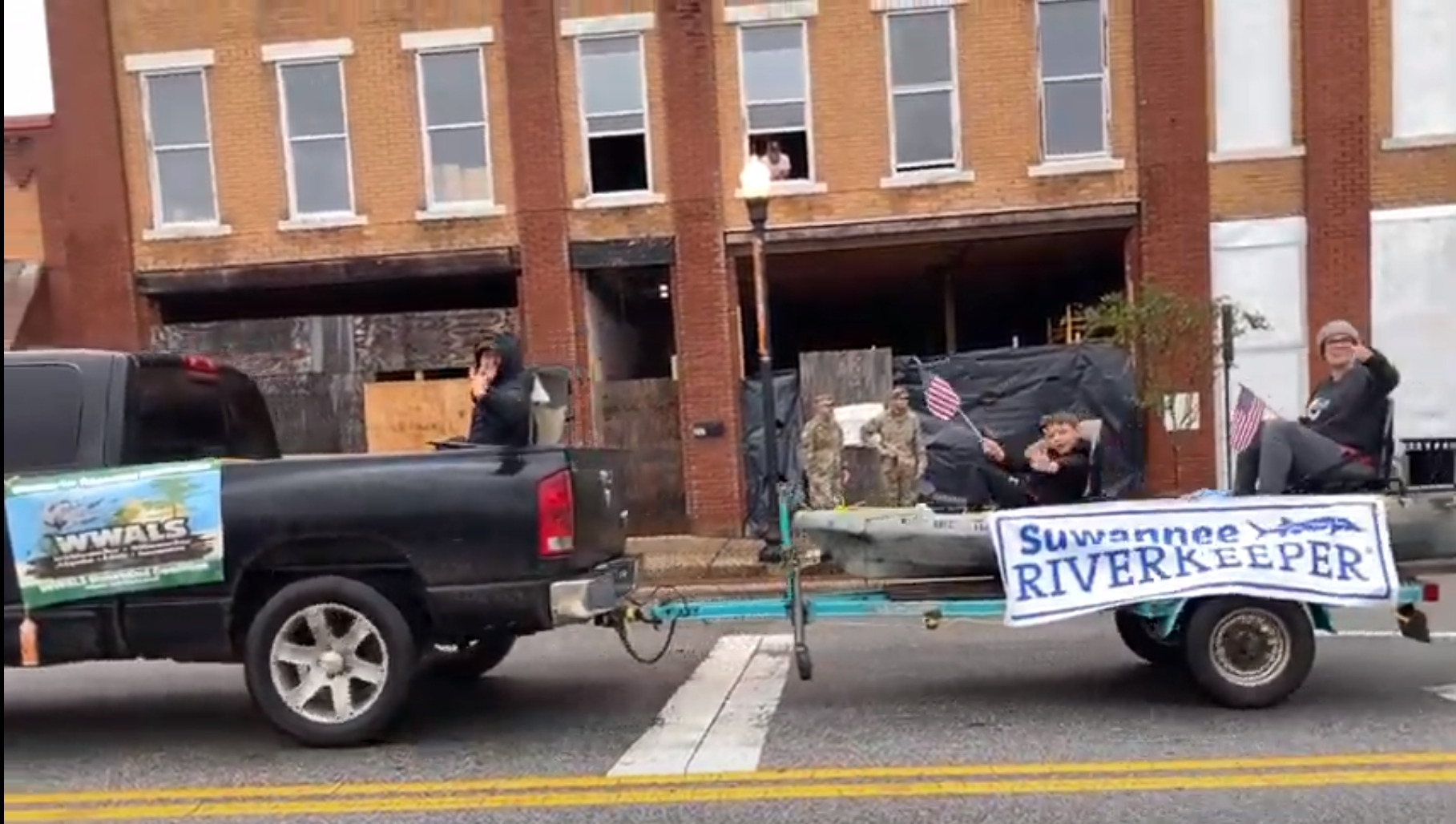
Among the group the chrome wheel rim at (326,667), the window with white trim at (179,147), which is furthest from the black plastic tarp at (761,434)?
the chrome wheel rim at (326,667)

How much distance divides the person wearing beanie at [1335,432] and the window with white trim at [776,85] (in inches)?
359

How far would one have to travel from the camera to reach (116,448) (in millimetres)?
5551

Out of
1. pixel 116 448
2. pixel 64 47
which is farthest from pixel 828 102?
pixel 116 448

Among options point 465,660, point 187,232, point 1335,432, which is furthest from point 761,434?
point 1335,432

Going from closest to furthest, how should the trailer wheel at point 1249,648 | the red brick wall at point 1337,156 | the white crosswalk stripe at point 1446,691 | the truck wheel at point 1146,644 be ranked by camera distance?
the trailer wheel at point 1249,648, the white crosswalk stripe at point 1446,691, the truck wheel at point 1146,644, the red brick wall at point 1337,156

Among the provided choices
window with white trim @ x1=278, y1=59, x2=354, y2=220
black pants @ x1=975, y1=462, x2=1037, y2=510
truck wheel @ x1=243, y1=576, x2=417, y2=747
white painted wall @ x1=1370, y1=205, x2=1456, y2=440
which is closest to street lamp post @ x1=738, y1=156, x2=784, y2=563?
black pants @ x1=975, y1=462, x2=1037, y2=510

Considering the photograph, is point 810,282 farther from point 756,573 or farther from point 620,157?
point 756,573

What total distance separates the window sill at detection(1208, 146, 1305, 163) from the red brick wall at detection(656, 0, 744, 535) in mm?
5904

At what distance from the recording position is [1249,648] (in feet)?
19.3

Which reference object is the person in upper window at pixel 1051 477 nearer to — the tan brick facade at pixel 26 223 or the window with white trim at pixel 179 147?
the window with white trim at pixel 179 147

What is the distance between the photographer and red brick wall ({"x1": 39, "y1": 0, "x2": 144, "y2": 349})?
15.2 m

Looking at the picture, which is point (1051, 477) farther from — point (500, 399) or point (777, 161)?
point (777, 161)

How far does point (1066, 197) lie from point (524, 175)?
6573 millimetres

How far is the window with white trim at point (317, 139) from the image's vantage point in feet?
49.5
